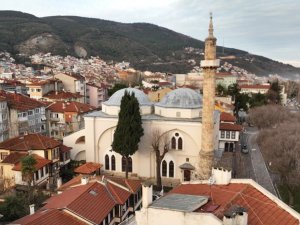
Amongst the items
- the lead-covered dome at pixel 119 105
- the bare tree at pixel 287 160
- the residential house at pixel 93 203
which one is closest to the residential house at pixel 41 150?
the lead-covered dome at pixel 119 105

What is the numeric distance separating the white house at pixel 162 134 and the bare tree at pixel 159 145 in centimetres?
23

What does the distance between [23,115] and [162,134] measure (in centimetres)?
1598

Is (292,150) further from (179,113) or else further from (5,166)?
(5,166)

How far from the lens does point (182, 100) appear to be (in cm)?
2803

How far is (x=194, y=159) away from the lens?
27250mm

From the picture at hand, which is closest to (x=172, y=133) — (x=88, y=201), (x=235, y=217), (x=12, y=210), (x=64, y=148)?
(x=64, y=148)

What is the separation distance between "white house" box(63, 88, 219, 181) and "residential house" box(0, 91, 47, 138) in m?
8.06

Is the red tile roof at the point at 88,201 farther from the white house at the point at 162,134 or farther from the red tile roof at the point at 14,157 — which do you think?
the white house at the point at 162,134

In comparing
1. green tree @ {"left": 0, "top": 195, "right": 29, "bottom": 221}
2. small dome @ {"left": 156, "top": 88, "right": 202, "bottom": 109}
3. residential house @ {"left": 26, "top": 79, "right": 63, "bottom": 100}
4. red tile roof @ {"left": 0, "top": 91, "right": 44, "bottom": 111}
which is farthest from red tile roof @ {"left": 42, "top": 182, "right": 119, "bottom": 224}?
residential house @ {"left": 26, "top": 79, "right": 63, "bottom": 100}

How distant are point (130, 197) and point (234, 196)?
32.1 feet

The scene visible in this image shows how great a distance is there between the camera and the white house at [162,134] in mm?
27172

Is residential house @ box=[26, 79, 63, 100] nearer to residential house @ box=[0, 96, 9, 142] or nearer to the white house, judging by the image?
residential house @ box=[0, 96, 9, 142]

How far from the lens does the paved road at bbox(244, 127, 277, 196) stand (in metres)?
26.1

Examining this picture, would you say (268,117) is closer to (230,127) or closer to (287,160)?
(230,127)
